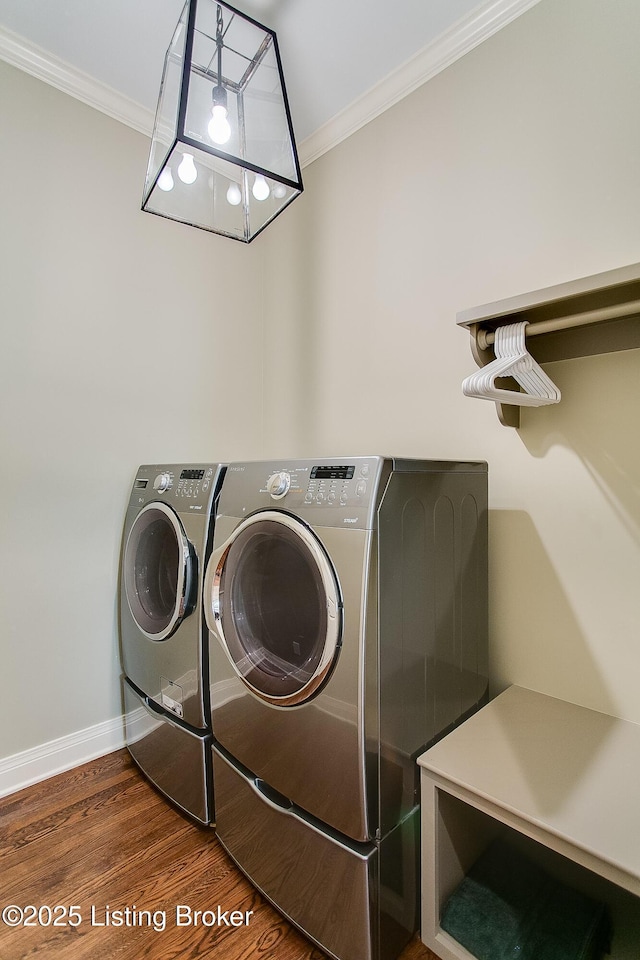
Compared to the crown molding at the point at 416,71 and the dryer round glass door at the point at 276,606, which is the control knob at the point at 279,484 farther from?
the crown molding at the point at 416,71

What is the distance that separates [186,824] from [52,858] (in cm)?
39

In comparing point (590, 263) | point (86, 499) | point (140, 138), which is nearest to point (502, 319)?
point (590, 263)

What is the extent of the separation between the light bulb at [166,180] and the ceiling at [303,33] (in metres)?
0.76

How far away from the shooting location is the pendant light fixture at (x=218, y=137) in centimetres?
124

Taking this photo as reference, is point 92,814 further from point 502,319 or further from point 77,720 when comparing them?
point 502,319

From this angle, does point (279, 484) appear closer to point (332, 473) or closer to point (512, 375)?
point (332, 473)

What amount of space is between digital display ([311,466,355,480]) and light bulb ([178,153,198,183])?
3.06 ft

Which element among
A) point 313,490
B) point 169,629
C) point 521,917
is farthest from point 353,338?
point 521,917

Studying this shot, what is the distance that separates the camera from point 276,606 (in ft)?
4.42

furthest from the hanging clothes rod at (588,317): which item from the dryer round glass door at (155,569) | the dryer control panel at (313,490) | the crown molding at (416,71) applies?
the dryer round glass door at (155,569)

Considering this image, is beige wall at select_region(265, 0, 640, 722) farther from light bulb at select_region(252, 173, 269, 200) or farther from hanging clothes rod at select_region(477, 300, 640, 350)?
light bulb at select_region(252, 173, 269, 200)

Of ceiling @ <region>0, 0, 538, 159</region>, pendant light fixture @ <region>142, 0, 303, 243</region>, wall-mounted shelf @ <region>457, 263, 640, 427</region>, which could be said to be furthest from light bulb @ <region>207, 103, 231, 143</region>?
wall-mounted shelf @ <region>457, 263, 640, 427</region>

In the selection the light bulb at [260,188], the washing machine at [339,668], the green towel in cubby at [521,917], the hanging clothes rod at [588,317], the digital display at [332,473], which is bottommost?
the green towel in cubby at [521,917]

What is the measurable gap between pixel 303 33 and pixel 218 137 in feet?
2.62
